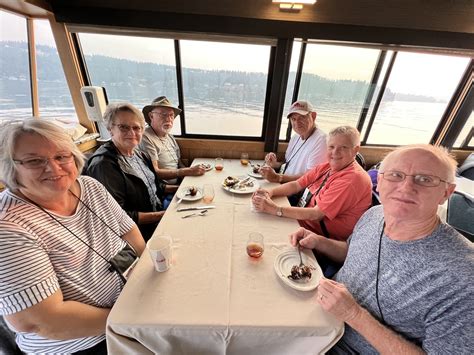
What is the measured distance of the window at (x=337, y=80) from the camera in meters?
2.70

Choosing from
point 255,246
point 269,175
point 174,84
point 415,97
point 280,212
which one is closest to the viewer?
point 255,246

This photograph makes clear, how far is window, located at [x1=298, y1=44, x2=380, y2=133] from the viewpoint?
2.70 m

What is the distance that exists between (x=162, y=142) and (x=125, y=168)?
86cm

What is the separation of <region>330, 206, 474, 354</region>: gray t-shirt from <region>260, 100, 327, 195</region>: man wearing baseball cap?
1118 mm

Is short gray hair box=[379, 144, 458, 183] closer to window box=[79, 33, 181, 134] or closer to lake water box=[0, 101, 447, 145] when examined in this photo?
lake water box=[0, 101, 447, 145]

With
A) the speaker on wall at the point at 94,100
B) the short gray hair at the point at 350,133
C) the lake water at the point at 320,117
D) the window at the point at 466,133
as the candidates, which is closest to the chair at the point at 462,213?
the short gray hair at the point at 350,133

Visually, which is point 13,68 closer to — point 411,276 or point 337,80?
point 411,276

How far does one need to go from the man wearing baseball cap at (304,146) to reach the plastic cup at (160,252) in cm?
124

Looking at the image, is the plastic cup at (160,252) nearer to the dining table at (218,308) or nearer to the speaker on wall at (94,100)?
the dining table at (218,308)

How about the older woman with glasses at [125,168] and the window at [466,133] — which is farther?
the window at [466,133]

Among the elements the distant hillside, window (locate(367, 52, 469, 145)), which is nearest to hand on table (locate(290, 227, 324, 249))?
the distant hillside

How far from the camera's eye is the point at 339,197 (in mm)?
1294

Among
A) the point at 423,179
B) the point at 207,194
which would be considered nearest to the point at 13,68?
the point at 207,194

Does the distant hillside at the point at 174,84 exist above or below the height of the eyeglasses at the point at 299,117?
above
